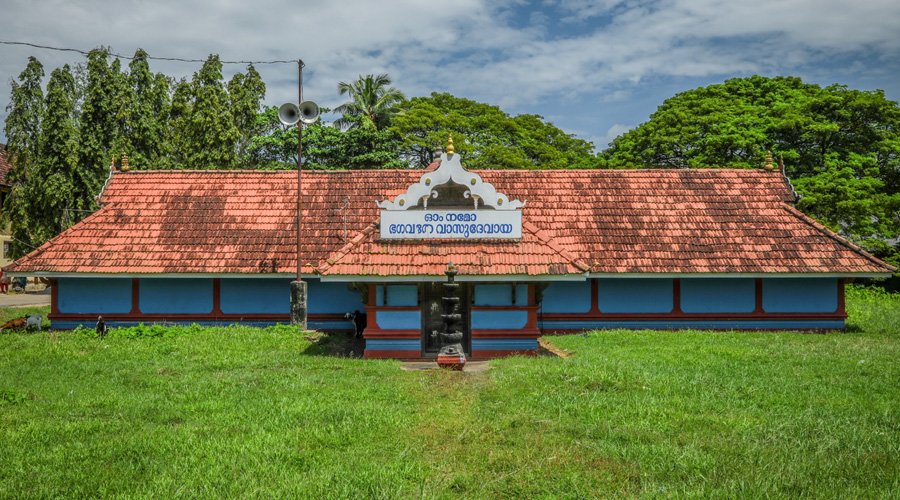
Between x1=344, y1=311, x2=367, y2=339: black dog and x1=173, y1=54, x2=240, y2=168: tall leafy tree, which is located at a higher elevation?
A: x1=173, y1=54, x2=240, y2=168: tall leafy tree

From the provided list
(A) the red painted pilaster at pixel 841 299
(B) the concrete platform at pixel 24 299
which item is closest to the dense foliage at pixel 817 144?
(A) the red painted pilaster at pixel 841 299

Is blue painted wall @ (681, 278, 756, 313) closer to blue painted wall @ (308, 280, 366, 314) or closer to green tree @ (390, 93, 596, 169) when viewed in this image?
blue painted wall @ (308, 280, 366, 314)

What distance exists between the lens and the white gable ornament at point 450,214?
573 inches

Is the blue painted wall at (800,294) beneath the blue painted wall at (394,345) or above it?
above

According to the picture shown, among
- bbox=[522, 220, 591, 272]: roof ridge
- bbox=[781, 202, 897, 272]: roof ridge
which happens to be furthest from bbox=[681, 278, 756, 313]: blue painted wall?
bbox=[522, 220, 591, 272]: roof ridge

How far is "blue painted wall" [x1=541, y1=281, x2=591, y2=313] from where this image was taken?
57.9ft

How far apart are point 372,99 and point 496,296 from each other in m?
31.3

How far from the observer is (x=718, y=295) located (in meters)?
17.6

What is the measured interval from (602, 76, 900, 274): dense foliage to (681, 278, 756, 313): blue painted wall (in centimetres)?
1216

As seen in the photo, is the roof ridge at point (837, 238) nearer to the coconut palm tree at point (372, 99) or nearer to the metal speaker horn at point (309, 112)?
the metal speaker horn at point (309, 112)

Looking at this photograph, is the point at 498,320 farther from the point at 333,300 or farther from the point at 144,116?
the point at 144,116

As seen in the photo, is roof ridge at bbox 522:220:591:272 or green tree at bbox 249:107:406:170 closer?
roof ridge at bbox 522:220:591:272

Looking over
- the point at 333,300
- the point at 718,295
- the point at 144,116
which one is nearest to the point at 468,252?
the point at 333,300

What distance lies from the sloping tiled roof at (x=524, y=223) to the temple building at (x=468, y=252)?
0.05 meters
